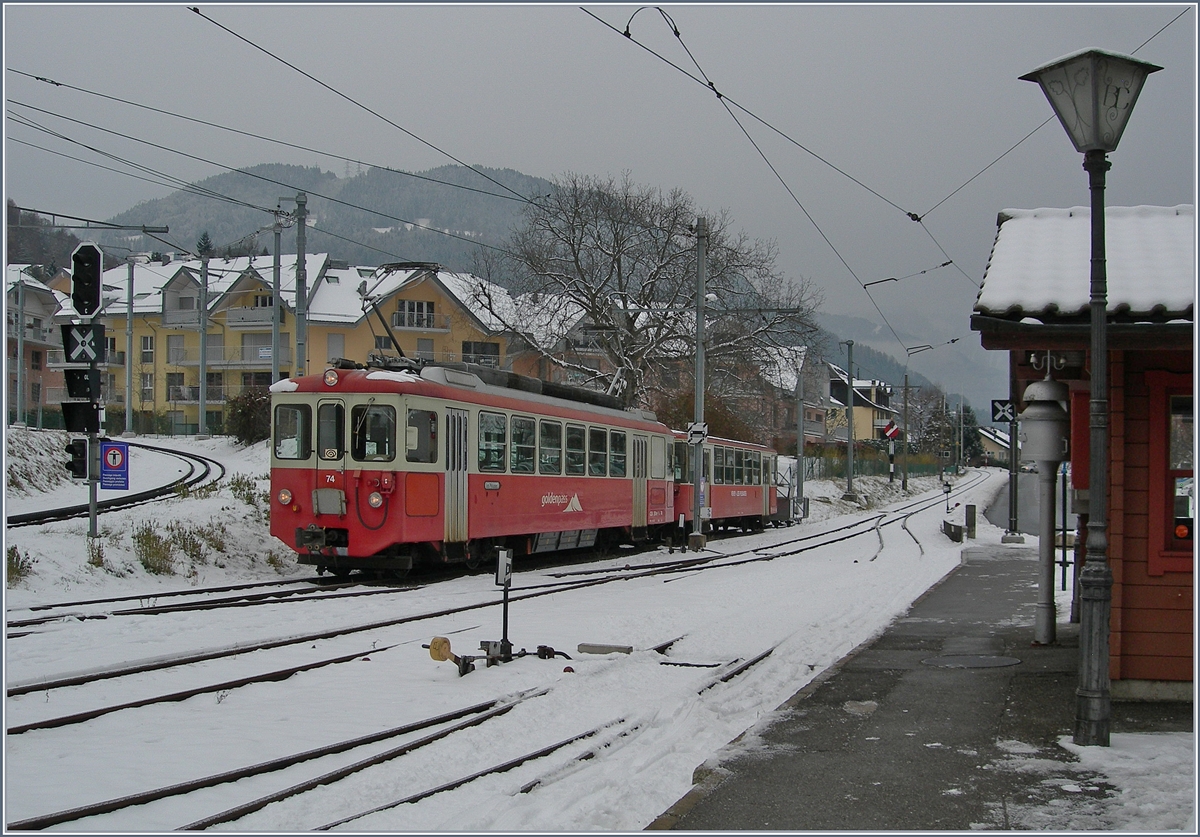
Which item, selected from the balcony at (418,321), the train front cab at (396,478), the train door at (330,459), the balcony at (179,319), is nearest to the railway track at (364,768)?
the train front cab at (396,478)

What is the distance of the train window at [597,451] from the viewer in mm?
21781

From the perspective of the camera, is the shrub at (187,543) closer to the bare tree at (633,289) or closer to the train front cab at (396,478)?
the train front cab at (396,478)

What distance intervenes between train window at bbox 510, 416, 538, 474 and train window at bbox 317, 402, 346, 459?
3277 millimetres

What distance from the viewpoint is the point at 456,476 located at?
16.6 metres

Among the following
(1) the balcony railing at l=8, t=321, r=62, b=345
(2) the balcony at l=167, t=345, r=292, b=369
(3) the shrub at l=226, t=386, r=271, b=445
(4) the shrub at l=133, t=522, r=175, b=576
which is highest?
(1) the balcony railing at l=8, t=321, r=62, b=345

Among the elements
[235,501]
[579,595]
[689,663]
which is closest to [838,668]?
[689,663]

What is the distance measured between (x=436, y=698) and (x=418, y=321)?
5569cm

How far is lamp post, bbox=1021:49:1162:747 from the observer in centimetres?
687

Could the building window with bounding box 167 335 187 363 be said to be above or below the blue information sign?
above

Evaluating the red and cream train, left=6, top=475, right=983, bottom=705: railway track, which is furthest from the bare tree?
the red and cream train

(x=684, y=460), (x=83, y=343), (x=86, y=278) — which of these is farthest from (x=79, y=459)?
(x=684, y=460)

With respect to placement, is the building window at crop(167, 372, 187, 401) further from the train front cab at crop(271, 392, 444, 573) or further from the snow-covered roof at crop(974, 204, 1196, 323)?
the snow-covered roof at crop(974, 204, 1196, 323)

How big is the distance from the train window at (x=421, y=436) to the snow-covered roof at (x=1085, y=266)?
8592 mm

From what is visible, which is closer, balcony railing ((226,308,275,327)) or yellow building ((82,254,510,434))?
balcony railing ((226,308,275,327))
